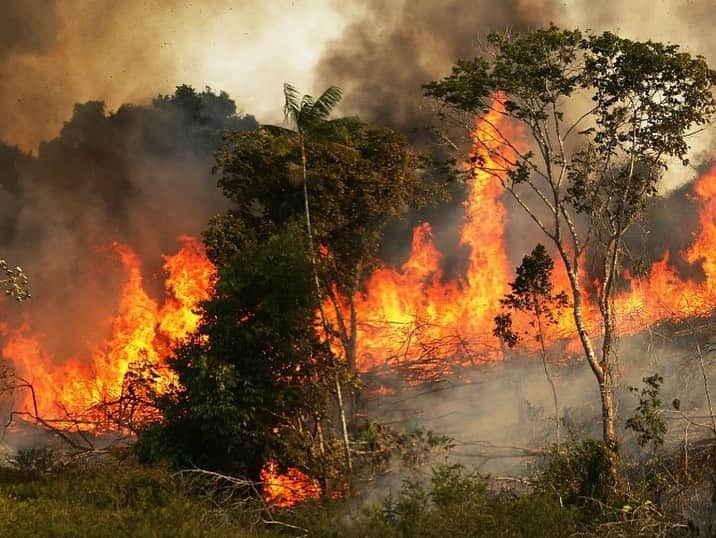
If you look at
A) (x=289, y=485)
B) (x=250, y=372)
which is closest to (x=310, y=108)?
(x=250, y=372)

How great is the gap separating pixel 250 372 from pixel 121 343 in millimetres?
17526

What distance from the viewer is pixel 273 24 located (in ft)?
147

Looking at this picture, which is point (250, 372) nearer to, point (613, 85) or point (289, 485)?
point (289, 485)

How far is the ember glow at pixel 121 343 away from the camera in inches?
1348

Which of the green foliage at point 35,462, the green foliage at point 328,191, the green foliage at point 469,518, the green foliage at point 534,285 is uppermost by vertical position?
the green foliage at point 328,191

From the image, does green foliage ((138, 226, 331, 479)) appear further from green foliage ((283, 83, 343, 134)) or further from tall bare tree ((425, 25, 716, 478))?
tall bare tree ((425, 25, 716, 478))

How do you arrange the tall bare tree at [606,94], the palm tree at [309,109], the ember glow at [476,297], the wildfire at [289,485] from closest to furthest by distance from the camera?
the wildfire at [289,485] → the tall bare tree at [606,94] → the palm tree at [309,109] → the ember glow at [476,297]

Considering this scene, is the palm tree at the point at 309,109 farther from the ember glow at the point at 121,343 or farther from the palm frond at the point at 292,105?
the ember glow at the point at 121,343

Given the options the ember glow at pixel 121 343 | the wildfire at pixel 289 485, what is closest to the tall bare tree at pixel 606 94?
the wildfire at pixel 289 485

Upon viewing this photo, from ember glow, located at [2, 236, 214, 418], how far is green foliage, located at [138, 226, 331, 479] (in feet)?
47.1

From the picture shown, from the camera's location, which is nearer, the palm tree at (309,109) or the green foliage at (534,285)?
the palm tree at (309,109)

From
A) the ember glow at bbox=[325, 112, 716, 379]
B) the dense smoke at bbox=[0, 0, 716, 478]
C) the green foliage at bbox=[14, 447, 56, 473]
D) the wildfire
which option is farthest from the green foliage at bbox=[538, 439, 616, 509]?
the dense smoke at bbox=[0, 0, 716, 478]

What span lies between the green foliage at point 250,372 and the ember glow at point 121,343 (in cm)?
1435

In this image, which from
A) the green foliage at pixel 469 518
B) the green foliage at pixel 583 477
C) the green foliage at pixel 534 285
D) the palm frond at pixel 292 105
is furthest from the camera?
the green foliage at pixel 534 285
